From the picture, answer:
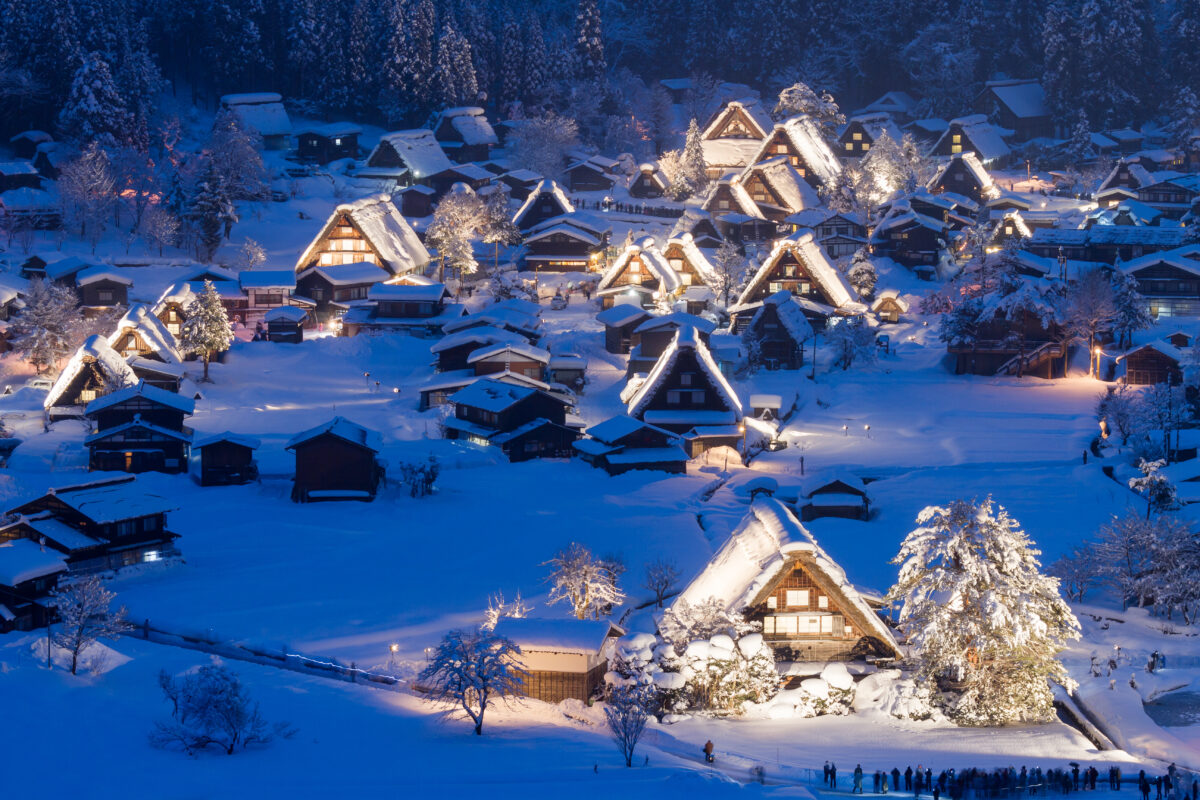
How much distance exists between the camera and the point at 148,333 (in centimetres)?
4750

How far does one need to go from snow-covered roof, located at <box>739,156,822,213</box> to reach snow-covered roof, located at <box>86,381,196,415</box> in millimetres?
33833

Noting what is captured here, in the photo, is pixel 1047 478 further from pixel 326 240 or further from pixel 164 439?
pixel 326 240

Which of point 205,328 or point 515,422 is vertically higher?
point 205,328

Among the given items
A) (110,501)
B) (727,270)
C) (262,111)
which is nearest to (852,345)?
(727,270)

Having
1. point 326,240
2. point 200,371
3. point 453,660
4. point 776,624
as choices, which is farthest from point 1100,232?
point 453,660

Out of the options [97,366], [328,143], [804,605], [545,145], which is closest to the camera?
[804,605]

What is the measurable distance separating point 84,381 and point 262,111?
1352 inches

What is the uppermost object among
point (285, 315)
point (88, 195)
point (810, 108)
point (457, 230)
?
point (810, 108)

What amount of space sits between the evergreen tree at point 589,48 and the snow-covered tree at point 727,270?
1063 inches

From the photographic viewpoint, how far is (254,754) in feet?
68.2

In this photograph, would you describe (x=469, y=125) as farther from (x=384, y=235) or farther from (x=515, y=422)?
(x=515, y=422)

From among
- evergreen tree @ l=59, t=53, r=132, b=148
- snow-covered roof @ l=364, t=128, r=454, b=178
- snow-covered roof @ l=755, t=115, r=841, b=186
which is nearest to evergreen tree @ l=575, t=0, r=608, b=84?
snow-covered roof @ l=364, t=128, r=454, b=178

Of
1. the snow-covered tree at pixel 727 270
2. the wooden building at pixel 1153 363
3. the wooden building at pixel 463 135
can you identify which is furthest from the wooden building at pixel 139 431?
the wooden building at pixel 463 135

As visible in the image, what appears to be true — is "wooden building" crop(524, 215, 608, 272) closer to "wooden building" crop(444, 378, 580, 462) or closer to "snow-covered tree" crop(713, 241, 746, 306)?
"snow-covered tree" crop(713, 241, 746, 306)
